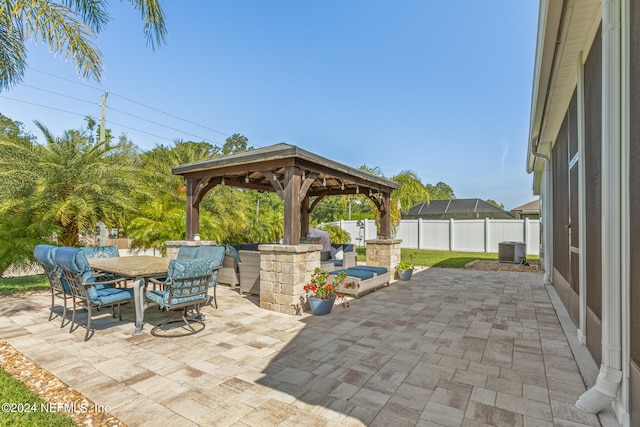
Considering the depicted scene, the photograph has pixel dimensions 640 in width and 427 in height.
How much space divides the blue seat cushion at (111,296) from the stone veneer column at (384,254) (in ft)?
20.0

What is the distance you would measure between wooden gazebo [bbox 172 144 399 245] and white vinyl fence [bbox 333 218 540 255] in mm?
7409

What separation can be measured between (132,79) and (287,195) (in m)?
10.3

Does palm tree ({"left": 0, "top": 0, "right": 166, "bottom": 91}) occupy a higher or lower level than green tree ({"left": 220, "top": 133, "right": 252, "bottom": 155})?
lower

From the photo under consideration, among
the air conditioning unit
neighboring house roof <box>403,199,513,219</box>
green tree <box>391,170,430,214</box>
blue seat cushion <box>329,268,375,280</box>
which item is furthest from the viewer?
neighboring house roof <box>403,199,513,219</box>

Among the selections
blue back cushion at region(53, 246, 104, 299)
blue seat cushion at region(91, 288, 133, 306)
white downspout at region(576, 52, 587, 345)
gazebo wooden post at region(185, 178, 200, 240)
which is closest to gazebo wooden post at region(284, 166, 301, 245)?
blue seat cushion at region(91, 288, 133, 306)

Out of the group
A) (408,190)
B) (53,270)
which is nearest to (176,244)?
(53,270)

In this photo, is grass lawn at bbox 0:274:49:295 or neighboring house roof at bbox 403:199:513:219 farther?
neighboring house roof at bbox 403:199:513:219

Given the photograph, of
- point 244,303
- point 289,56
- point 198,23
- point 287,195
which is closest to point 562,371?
point 287,195

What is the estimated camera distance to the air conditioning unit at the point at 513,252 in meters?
12.1

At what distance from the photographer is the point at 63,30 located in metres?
4.91

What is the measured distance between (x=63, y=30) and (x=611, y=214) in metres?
7.32

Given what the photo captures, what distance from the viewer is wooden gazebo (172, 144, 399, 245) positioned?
5.45 meters

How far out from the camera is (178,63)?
38.9 ft

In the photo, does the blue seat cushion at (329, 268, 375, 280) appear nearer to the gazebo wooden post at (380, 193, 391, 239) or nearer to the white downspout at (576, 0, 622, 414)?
the gazebo wooden post at (380, 193, 391, 239)
